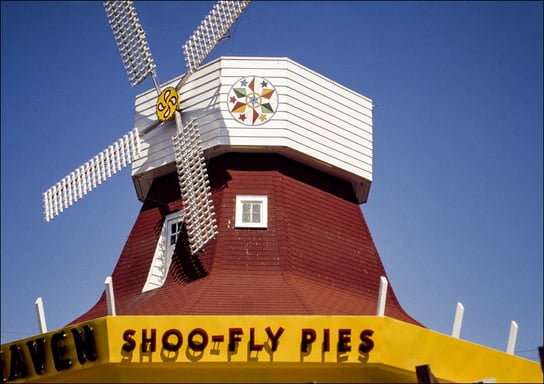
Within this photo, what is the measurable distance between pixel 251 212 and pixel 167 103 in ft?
13.4

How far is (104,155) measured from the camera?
25188mm

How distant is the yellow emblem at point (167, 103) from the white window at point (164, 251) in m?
2.67

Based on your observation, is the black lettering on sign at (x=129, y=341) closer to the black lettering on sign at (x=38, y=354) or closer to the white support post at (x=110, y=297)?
the white support post at (x=110, y=297)

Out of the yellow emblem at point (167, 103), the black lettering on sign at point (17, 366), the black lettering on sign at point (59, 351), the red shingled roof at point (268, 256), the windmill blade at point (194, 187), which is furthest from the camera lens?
the yellow emblem at point (167, 103)

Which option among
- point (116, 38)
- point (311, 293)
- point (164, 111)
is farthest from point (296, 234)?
point (116, 38)

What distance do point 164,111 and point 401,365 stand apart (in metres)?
10.1

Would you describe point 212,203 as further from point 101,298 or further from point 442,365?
point 442,365

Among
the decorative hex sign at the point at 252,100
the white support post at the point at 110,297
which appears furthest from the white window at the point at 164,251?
the white support post at the point at 110,297

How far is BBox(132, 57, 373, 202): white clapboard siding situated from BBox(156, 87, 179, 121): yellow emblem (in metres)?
0.24

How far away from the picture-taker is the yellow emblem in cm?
2475

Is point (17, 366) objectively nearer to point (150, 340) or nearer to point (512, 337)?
point (150, 340)

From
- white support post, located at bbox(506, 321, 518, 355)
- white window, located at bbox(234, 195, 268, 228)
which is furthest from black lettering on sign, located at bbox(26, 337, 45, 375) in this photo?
white support post, located at bbox(506, 321, 518, 355)

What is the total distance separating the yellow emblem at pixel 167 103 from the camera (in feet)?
81.2

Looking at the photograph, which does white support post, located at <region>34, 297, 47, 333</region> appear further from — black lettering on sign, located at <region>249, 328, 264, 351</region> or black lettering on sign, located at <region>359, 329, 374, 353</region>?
black lettering on sign, located at <region>359, 329, 374, 353</region>
